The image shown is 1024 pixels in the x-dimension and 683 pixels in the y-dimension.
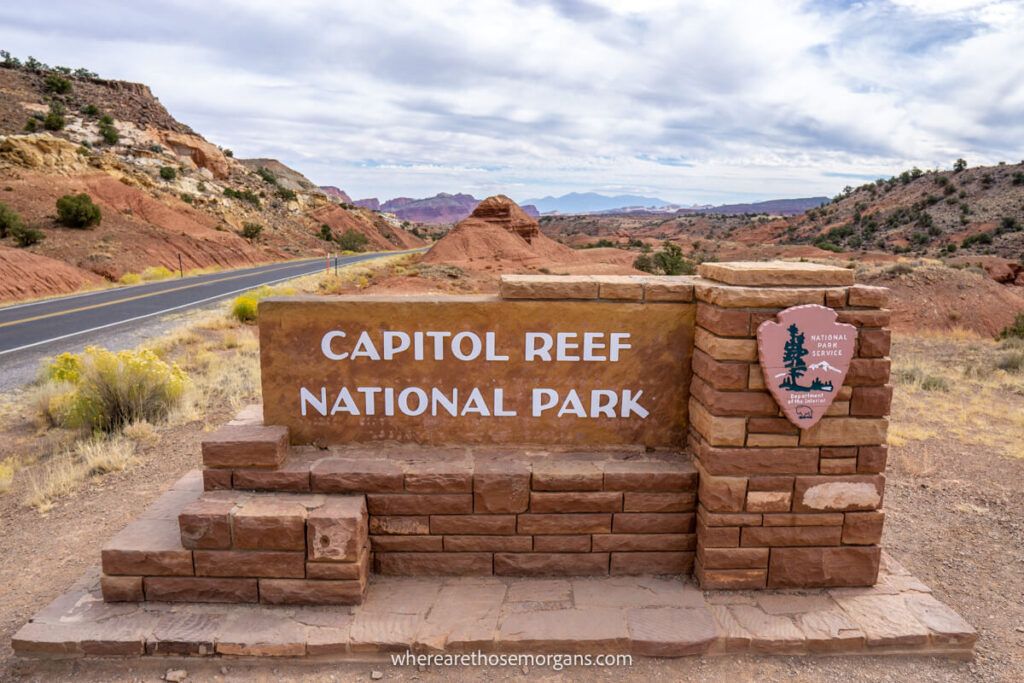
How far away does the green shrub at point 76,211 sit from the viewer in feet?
90.8

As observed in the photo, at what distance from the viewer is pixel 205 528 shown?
3738mm

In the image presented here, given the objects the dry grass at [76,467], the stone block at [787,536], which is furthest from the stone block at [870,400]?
the dry grass at [76,467]

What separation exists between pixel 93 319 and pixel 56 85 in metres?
45.4

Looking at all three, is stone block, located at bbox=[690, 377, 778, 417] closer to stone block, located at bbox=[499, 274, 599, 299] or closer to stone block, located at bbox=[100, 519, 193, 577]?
stone block, located at bbox=[499, 274, 599, 299]

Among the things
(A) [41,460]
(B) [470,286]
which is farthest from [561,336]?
(B) [470,286]

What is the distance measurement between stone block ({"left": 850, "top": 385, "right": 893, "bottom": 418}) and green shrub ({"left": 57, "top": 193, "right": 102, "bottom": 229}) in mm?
32594

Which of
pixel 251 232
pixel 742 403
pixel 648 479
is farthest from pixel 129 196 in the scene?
pixel 742 403

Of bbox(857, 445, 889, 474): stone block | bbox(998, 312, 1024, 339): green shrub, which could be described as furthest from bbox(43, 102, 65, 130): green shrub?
bbox(998, 312, 1024, 339): green shrub

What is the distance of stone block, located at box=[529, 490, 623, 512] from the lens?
408cm

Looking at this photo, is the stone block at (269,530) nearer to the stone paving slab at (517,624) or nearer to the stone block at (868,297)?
the stone paving slab at (517,624)

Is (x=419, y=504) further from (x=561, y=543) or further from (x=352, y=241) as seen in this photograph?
(x=352, y=241)

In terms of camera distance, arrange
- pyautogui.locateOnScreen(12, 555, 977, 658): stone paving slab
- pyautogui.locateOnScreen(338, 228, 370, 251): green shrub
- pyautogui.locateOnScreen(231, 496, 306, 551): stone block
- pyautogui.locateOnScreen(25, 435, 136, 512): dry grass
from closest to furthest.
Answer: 1. pyautogui.locateOnScreen(12, 555, 977, 658): stone paving slab
2. pyautogui.locateOnScreen(231, 496, 306, 551): stone block
3. pyautogui.locateOnScreen(25, 435, 136, 512): dry grass
4. pyautogui.locateOnScreen(338, 228, 370, 251): green shrub

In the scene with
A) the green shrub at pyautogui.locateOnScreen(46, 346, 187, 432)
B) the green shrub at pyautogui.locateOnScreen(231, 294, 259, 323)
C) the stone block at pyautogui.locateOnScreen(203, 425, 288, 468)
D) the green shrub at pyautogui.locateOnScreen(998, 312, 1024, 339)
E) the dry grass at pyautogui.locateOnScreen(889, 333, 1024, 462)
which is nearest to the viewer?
the stone block at pyautogui.locateOnScreen(203, 425, 288, 468)

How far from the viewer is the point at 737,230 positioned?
77000 mm
